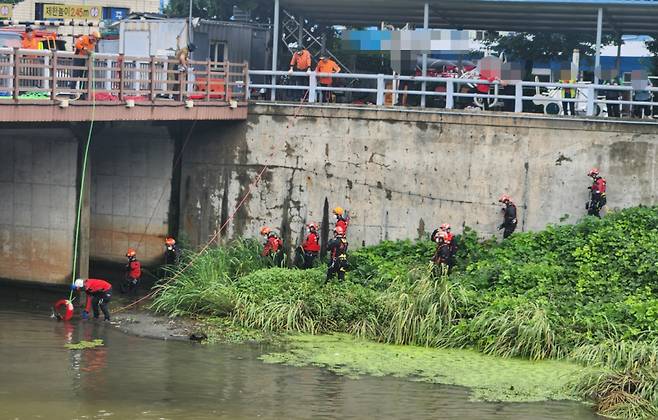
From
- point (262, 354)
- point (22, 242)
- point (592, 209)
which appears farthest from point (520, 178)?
point (22, 242)

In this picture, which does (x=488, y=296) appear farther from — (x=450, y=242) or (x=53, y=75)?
(x=53, y=75)

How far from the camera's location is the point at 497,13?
98.7ft

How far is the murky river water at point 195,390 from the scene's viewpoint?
18062 millimetres

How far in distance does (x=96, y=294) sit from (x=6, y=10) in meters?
29.9

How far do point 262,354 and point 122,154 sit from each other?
9286mm

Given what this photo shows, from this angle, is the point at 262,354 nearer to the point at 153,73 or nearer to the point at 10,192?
the point at 153,73

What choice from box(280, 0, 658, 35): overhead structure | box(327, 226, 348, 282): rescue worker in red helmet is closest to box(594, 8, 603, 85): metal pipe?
box(280, 0, 658, 35): overhead structure

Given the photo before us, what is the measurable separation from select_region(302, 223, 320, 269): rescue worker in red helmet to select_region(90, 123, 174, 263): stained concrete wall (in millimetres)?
4177

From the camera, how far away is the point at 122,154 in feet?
96.7

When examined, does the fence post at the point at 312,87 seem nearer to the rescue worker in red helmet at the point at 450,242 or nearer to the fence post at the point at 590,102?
the rescue worker in red helmet at the point at 450,242

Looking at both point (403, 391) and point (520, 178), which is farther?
point (520, 178)

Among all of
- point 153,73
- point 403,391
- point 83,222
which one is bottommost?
point 403,391

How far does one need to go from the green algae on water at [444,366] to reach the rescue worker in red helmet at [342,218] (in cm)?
381

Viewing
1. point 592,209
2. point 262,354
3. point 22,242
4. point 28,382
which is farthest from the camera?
point 22,242
